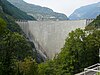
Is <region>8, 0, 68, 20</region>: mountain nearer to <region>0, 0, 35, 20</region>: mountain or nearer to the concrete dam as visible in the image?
<region>0, 0, 35, 20</region>: mountain

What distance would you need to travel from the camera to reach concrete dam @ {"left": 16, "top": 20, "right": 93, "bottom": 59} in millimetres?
59416

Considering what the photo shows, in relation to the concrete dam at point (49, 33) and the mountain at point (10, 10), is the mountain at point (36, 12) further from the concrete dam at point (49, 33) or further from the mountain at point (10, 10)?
the concrete dam at point (49, 33)

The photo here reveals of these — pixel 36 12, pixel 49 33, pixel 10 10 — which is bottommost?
pixel 49 33

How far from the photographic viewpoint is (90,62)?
2495 centimetres

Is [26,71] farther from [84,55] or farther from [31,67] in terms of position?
[84,55]

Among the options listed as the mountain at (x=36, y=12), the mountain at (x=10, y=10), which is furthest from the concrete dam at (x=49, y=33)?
the mountain at (x=36, y=12)

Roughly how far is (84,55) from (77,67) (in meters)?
1.34

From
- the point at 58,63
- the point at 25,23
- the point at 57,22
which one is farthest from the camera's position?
the point at 25,23

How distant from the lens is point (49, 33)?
216 ft

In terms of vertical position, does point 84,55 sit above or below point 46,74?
above

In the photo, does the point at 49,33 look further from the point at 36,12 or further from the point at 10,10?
the point at 36,12

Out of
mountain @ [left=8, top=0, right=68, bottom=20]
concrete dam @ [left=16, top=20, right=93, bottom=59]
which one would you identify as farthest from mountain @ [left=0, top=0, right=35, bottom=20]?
mountain @ [left=8, top=0, right=68, bottom=20]

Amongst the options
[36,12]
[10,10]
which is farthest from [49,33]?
[36,12]

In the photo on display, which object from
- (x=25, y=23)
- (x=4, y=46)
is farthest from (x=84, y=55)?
(x=25, y=23)
